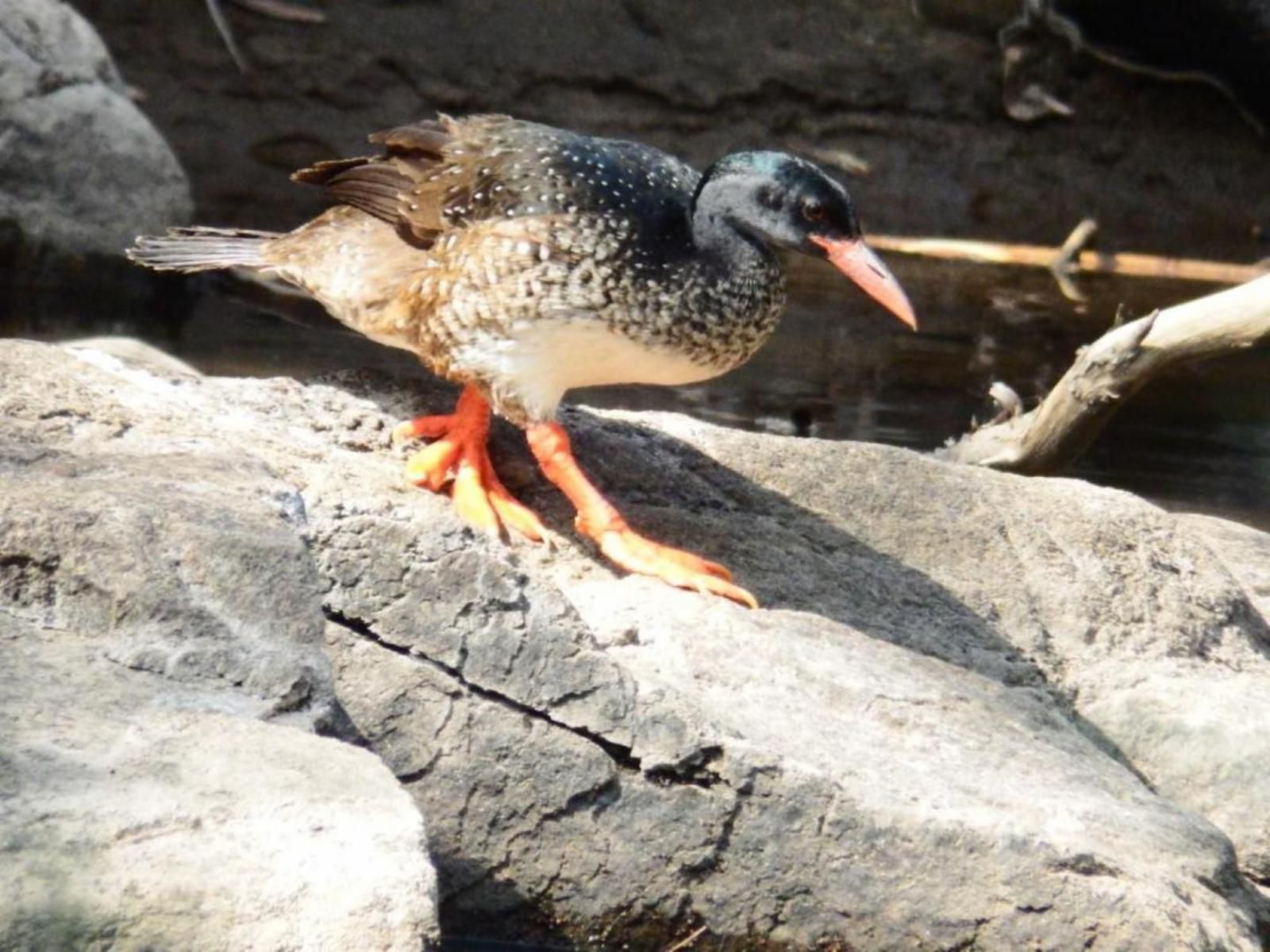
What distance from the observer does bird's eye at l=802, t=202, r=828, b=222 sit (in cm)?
460

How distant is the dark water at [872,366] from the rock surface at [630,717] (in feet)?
10.3

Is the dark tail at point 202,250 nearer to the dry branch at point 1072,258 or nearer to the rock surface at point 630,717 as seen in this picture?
the rock surface at point 630,717

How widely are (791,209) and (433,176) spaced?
867 millimetres

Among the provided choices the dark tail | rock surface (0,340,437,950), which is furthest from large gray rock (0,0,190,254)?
Answer: rock surface (0,340,437,950)

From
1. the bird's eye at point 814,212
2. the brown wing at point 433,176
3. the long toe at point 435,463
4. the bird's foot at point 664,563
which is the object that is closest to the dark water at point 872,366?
the brown wing at point 433,176

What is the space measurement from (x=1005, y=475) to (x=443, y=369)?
154 centimetres

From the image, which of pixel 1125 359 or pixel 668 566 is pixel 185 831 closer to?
pixel 668 566

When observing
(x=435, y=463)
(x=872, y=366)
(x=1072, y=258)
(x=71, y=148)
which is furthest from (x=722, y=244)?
(x=1072, y=258)

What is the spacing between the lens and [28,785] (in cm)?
252

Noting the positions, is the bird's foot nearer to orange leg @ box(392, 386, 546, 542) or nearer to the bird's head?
orange leg @ box(392, 386, 546, 542)

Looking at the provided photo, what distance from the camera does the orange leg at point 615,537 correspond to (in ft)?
14.3

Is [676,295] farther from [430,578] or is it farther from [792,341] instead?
[792,341]

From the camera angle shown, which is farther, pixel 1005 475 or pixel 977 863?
pixel 1005 475

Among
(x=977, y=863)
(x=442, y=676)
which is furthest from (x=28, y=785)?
(x=977, y=863)
